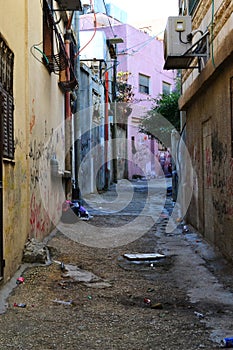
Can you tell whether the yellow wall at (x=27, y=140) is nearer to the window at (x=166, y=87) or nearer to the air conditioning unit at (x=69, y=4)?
the air conditioning unit at (x=69, y=4)

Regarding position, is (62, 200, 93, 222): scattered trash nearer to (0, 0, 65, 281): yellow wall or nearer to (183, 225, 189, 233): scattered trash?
(0, 0, 65, 281): yellow wall

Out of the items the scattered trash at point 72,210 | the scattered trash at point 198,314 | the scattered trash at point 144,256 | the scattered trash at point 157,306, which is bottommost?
the scattered trash at point 198,314

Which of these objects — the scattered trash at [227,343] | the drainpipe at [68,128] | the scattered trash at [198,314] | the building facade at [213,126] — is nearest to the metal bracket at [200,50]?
the building facade at [213,126]

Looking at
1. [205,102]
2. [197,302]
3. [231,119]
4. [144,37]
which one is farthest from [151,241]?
[144,37]

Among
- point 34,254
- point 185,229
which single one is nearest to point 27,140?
point 34,254

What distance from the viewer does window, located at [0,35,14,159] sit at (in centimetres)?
491

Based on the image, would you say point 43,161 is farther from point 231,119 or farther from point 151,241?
point 231,119

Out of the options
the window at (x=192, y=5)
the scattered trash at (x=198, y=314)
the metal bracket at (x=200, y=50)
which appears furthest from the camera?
the window at (x=192, y=5)

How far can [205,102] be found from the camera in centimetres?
809

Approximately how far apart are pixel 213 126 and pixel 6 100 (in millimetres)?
3545

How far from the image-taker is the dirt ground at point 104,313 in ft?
11.9

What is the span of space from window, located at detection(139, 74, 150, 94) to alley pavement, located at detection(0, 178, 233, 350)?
25146 mm

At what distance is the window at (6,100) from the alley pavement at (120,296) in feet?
4.84

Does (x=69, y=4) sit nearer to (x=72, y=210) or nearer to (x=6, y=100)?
(x=72, y=210)
